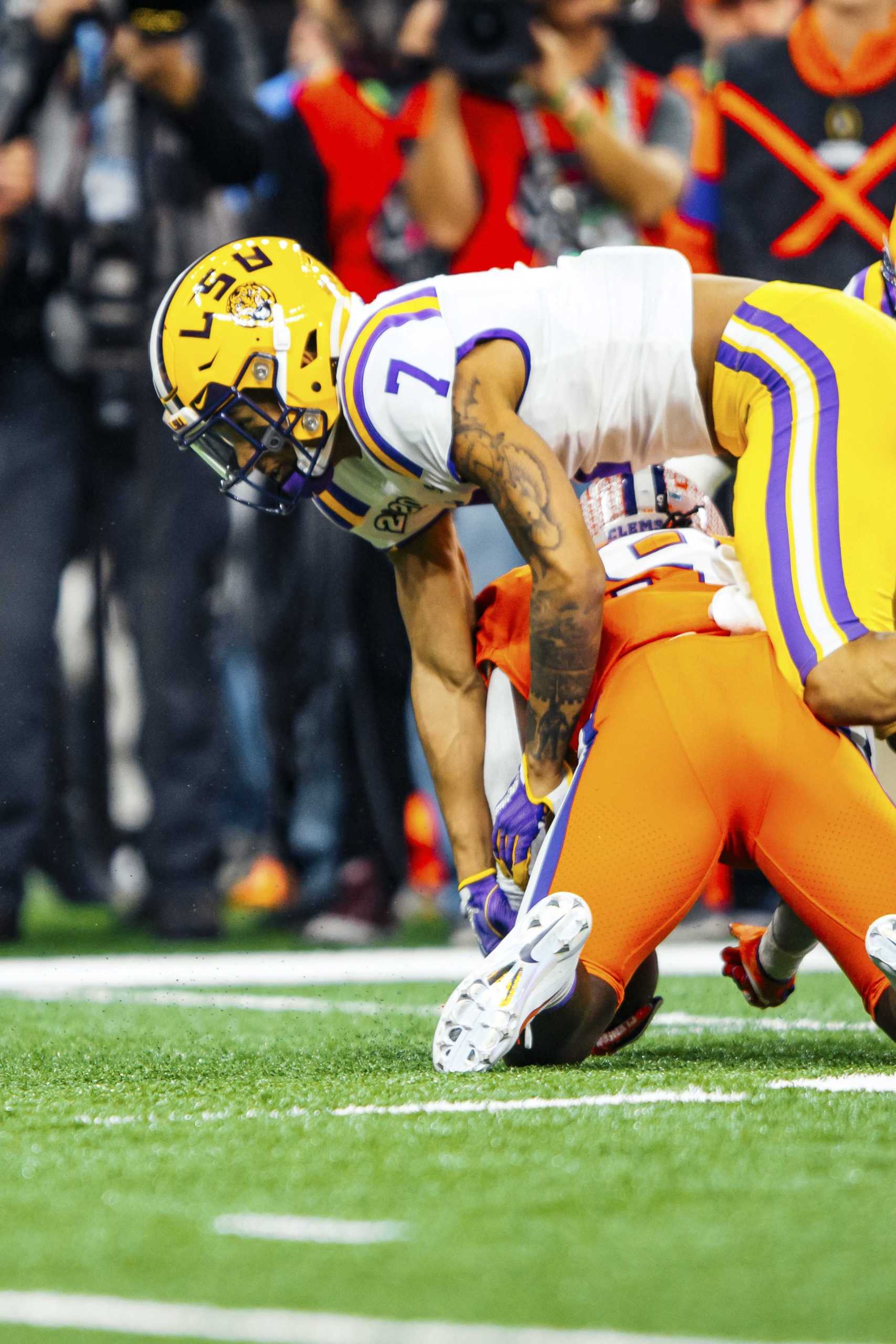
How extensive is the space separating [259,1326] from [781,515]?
1661mm

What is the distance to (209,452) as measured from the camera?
11.1 ft

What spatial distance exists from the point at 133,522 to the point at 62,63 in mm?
1208

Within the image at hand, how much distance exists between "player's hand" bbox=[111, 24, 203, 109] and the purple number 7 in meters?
2.43

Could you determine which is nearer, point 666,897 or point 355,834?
point 666,897

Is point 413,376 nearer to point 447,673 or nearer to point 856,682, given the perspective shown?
point 447,673

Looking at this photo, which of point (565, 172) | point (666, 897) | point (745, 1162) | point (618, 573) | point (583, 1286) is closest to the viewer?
point (583, 1286)

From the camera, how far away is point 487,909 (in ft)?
10.6

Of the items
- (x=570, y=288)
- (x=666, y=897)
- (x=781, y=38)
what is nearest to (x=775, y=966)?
(x=666, y=897)

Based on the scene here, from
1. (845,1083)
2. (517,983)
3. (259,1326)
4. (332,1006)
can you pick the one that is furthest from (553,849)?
(259,1326)

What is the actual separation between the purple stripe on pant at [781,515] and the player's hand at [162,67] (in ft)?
8.33

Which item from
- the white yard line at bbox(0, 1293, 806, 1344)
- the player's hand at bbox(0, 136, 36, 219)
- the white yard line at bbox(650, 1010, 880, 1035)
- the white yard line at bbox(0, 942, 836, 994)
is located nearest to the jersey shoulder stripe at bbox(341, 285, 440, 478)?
the white yard line at bbox(650, 1010, 880, 1035)

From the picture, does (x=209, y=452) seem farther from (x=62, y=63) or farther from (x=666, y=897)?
(x=62, y=63)

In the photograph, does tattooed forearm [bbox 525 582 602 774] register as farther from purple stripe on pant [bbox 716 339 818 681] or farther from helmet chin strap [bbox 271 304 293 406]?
helmet chin strap [bbox 271 304 293 406]

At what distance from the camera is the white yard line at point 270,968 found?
4.45 meters
